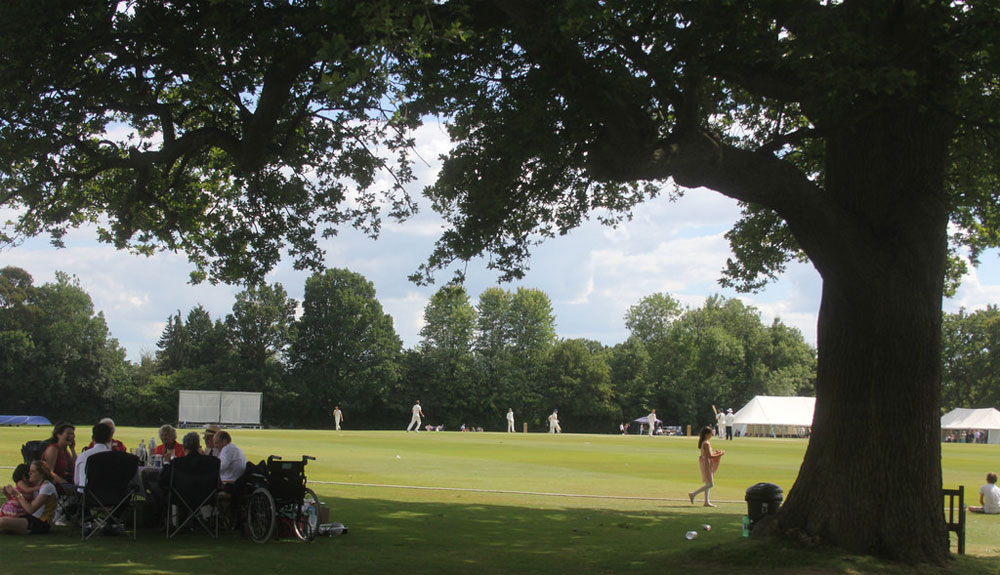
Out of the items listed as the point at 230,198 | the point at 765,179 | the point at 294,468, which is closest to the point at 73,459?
the point at 294,468

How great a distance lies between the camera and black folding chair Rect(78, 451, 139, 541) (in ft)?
35.7

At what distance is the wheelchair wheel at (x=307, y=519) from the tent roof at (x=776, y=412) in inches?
2481

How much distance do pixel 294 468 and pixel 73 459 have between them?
13.3 feet

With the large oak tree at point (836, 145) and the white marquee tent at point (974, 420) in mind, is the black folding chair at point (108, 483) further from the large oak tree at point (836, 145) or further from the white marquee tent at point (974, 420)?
the white marquee tent at point (974, 420)

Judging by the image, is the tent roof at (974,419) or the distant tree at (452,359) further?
the distant tree at (452,359)

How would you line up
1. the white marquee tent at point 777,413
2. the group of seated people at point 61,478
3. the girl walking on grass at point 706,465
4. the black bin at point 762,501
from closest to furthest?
1. the group of seated people at point 61,478
2. the black bin at point 762,501
3. the girl walking on grass at point 706,465
4. the white marquee tent at point 777,413

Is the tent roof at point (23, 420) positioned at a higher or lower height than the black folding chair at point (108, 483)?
lower

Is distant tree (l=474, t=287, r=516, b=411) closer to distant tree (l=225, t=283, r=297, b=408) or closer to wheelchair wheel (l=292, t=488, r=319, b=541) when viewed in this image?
distant tree (l=225, t=283, r=297, b=408)

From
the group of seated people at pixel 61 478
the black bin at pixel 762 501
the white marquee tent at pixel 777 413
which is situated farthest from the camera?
the white marquee tent at pixel 777 413

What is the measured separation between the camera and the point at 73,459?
12.9 m

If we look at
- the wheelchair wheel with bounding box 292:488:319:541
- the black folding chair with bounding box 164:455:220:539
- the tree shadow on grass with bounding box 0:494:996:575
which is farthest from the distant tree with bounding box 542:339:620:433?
the black folding chair with bounding box 164:455:220:539

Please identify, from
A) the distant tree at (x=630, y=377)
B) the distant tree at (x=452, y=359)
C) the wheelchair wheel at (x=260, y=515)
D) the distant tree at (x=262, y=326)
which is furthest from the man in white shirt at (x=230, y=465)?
the distant tree at (x=630, y=377)

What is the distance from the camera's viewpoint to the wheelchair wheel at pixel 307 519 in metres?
11.5

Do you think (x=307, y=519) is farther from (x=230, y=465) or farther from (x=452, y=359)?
(x=452, y=359)
